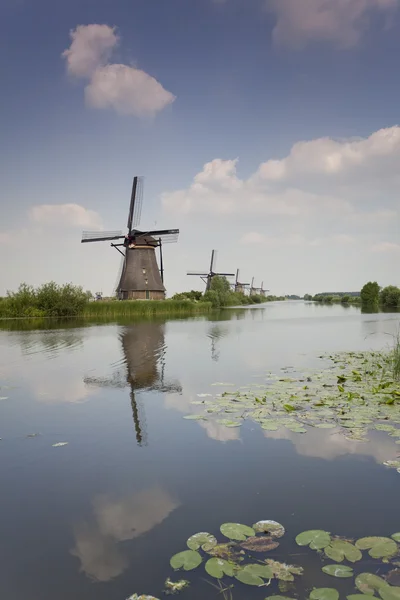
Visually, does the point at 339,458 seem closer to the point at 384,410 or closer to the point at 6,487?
the point at 384,410

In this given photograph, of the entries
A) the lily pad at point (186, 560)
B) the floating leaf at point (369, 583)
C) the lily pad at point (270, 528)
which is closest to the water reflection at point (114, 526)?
the lily pad at point (186, 560)

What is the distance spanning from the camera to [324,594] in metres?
2.25

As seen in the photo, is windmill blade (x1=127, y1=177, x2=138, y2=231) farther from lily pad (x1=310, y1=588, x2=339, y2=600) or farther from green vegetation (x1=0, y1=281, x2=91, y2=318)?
lily pad (x1=310, y1=588, x2=339, y2=600)

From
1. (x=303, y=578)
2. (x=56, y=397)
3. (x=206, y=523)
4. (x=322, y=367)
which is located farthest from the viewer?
(x=322, y=367)

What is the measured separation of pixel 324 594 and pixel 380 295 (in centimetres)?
8344

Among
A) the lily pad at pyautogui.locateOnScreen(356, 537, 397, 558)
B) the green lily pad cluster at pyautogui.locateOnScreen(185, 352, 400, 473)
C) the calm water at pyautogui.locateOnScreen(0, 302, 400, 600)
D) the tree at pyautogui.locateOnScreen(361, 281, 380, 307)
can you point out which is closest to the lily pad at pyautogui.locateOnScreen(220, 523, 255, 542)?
the calm water at pyautogui.locateOnScreen(0, 302, 400, 600)

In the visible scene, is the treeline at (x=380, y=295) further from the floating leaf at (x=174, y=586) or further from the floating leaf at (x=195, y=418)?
the floating leaf at (x=174, y=586)

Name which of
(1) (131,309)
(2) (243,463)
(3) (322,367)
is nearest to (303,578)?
(2) (243,463)

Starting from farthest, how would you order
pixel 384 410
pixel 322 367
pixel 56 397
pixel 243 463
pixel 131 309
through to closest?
pixel 131 309
pixel 322 367
pixel 56 397
pixel 384 410
pixel 243 463

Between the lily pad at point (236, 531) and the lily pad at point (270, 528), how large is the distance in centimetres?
9

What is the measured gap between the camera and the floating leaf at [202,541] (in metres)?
2.77

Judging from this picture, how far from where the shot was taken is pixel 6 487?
13.0 ft

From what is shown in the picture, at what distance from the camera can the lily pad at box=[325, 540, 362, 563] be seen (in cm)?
261

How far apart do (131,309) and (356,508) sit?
3531 centimetres
